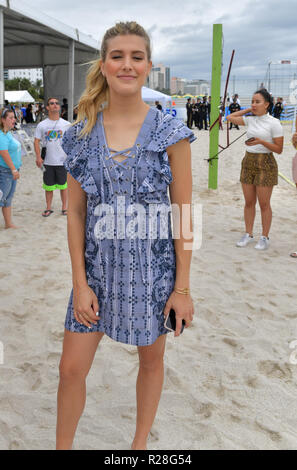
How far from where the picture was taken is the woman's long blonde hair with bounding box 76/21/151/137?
4.91 ft

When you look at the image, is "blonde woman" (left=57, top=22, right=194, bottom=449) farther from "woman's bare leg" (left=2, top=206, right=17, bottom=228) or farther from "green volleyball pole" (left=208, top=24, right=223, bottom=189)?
"green volleyball pole" (left=208, top=24, right=223, bottom=189)

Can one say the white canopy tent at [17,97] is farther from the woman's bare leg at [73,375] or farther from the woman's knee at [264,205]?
the woman's bare leg at [73,375]

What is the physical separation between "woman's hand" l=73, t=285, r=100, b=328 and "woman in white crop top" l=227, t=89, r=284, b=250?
11.9 ft

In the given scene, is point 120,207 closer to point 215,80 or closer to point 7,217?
point 7,217

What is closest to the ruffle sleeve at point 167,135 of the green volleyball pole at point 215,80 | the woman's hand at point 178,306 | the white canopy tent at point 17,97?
the woman's hand at point 178,306

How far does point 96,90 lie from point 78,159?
283 mm

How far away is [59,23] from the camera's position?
14.1 meters

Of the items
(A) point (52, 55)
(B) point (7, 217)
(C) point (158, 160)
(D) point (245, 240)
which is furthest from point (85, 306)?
(A) point (52, 55)

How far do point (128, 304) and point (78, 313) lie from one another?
20 cm

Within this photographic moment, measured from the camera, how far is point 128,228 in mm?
1538

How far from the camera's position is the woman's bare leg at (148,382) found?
1.75 m
